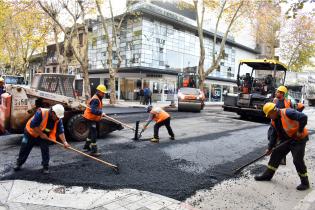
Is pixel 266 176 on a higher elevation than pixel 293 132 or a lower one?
lower

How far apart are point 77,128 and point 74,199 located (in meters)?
3.96

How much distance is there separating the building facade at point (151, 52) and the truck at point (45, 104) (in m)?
18.4

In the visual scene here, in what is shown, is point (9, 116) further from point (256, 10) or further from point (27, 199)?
point (256, 10)

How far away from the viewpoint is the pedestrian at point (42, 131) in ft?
18.4

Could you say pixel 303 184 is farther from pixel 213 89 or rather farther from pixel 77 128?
pixel 213 89

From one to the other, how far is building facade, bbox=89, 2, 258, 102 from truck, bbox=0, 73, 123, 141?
18.4 m

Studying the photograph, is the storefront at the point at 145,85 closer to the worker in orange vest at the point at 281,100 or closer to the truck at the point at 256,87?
the truck at the point at 256,87

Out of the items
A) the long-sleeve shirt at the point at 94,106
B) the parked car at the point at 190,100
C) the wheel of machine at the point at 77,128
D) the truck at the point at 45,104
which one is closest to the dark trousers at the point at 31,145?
the long-sleeve shirt at the point at 94,106

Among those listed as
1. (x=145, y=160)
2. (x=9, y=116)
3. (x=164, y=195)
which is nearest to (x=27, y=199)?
(x=164, y=195)

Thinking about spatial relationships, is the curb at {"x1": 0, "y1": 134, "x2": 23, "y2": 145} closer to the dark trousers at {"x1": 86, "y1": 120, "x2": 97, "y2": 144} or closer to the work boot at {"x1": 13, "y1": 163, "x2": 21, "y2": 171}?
the dark trousers at {"x1": 86, "y1": 120, "x2": 97, "y2": 144}

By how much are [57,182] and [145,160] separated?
6.74ft

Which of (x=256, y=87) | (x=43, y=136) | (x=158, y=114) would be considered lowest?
(x=43, y=136)

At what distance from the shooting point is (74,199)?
477 cm

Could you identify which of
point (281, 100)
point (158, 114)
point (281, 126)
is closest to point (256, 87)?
point (281, 100)
